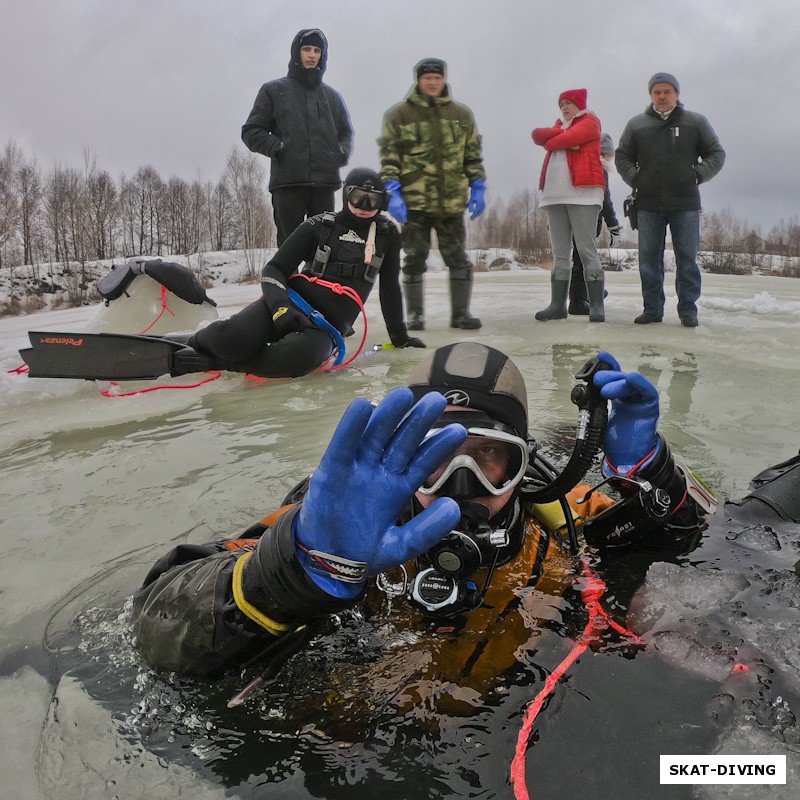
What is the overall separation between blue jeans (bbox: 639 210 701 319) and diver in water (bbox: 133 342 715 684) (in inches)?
155

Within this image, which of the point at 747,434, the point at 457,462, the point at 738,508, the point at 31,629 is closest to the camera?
the point at 457,462

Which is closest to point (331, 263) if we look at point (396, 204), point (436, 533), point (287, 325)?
point (287, 325)

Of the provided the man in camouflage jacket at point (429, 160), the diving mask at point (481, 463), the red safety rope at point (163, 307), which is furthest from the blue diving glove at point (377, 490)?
the red safety rope at point (163, 307)

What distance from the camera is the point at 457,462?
1.50 meters

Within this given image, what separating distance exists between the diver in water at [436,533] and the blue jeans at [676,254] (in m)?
3.94

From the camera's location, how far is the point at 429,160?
5105 millimetres

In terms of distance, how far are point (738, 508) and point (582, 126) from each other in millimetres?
4074

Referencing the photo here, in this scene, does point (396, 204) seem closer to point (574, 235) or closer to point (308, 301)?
point (308, 301)

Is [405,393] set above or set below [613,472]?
above

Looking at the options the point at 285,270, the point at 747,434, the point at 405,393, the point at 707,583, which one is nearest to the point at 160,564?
the point at 405,393

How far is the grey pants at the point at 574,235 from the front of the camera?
555 cm

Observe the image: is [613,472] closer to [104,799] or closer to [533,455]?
[533,455]

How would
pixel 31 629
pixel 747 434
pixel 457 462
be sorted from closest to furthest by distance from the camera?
1. pixel 457 462
2. pixel 31 629
3. pixel 747 434

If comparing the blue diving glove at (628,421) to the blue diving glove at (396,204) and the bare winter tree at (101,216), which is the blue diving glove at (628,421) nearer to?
the blue diving glove at (396,204)
